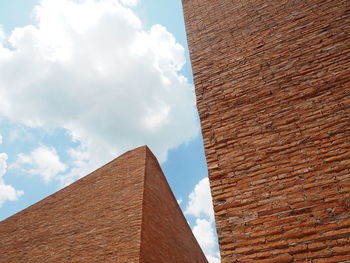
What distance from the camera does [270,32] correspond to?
3758mm

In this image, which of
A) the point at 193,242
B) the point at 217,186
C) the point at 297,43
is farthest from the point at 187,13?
the point at 193,242

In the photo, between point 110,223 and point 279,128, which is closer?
point 279,128

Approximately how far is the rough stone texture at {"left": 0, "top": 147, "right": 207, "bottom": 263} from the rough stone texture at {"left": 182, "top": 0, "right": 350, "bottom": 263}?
2.92 meters

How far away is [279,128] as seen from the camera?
2.85m

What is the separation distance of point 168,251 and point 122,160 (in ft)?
9.39

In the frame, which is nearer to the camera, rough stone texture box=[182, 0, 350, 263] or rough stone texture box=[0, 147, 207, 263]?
rough stone texture box=[182, 0, 350, 263]

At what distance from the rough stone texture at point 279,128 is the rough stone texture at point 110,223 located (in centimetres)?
292

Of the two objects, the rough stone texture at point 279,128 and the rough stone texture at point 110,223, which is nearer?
the rough stone texture at point 279,128

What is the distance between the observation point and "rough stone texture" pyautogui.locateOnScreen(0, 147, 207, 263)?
5.20 m

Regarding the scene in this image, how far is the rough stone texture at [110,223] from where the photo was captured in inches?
205

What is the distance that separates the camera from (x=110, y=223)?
18.5 feet

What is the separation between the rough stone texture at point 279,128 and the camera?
7.27 feet

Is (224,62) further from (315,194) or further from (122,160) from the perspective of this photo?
(122,160)

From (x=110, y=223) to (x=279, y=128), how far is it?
14.2 feet
